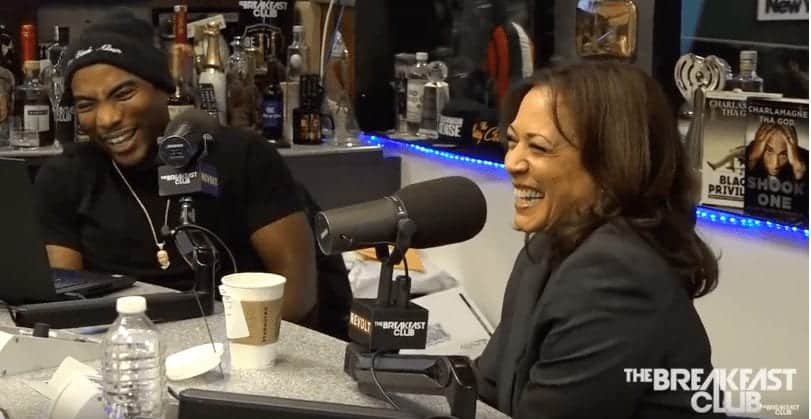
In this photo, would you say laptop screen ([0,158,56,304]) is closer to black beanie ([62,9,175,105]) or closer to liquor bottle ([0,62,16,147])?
black beanie ([62,9,175,105])

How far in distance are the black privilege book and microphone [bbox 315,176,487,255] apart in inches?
41.8

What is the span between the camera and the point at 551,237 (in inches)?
62.2

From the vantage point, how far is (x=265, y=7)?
11.6ft

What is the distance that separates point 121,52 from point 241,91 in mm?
990

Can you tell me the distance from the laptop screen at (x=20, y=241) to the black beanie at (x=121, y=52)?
620 mm

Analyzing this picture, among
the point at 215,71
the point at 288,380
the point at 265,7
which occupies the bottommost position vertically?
the point at 288,380

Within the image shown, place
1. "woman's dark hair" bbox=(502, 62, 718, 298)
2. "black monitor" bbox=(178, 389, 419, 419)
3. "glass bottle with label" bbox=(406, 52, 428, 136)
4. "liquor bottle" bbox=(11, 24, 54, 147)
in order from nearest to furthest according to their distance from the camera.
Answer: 1. "black monitor" bbox=(178, 389, 419, 419)
2. "woman's dark hair" bbox=(502, 62, 718, 298)
3. "liquor bottle" bbox=(11, 24, 54, 147)
4. "glass bottle with label" bbox=(406, 52, 428, 136)

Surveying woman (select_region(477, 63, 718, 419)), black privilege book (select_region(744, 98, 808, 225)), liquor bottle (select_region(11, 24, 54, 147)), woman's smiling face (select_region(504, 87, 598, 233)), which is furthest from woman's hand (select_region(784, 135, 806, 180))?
liquor bottle (select_region(11, 24, 54, 147))

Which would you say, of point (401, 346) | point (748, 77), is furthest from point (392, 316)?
point (748, 77)

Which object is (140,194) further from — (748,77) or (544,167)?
(748,77)

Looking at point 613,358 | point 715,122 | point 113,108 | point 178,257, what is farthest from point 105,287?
point 715,122

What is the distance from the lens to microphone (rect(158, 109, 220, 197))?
68.0 inches

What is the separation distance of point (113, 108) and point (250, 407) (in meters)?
1.33

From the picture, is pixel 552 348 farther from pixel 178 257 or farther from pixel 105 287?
pixel 178 257
